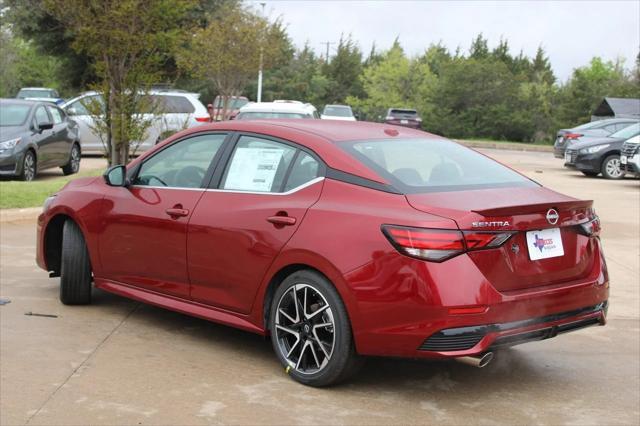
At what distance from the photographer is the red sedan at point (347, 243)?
15.1 ft

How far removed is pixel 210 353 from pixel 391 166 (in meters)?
1.72

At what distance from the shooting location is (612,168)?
75.5 ft

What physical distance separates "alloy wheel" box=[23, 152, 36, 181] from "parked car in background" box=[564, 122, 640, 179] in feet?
46.4

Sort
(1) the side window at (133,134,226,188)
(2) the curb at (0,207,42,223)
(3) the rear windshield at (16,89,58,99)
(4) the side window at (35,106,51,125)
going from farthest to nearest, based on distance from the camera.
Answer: (3) the rear windshield at (16,89,58,99) → (4) the side window at (35,106,51,125) → (2) the curb at (0,207,42,223) → (1) the side window at (133,134,226,188)

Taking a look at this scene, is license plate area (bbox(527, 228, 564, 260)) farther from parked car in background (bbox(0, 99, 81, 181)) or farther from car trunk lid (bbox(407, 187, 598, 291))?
parked car in background (bbox(0, 99, 81, 181))

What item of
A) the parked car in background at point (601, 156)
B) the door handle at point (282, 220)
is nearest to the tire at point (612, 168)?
the parked car in background at point (601, 156)

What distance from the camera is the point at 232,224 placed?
18.0 feet

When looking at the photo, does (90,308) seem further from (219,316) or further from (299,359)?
(299,359)

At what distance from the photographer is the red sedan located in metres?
4.60

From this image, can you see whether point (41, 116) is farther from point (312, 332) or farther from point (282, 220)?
point (312, 332)

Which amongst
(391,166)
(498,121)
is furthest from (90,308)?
(498,121)

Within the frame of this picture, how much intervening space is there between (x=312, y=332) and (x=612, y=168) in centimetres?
1960

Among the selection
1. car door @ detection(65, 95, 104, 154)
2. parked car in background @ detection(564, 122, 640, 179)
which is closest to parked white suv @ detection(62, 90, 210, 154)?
car door @ detection(65, 95, 104, 154)

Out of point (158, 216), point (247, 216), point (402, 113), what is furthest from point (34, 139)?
point (402, 113)
